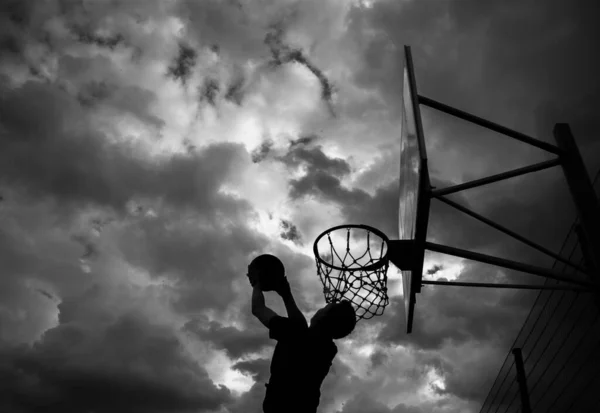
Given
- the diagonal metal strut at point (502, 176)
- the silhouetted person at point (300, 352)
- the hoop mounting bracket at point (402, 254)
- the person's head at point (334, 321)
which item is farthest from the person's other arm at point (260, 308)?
the hoop mounting bracket at point (402, 254)

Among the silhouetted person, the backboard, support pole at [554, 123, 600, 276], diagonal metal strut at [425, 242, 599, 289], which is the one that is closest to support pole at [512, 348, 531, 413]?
the backboard

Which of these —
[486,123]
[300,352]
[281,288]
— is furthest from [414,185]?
[300,352]

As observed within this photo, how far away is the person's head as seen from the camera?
121 inches

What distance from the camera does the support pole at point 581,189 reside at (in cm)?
479

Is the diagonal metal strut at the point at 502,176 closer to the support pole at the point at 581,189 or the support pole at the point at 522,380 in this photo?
the support pole at the point at 581,189

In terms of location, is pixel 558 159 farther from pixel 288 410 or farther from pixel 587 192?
pixel 288 410

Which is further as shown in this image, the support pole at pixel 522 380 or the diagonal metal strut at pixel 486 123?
the support pole at pixel 522 380

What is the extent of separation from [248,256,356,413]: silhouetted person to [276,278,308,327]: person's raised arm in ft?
0.09

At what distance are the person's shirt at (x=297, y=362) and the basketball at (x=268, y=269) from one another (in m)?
0.41

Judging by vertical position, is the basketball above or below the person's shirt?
above

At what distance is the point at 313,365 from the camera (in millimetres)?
2986

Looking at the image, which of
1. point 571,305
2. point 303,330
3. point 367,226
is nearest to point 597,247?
point 571,305

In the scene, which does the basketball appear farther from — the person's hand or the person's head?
the person's head

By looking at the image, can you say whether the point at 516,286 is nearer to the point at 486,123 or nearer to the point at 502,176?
the point at 502,176
